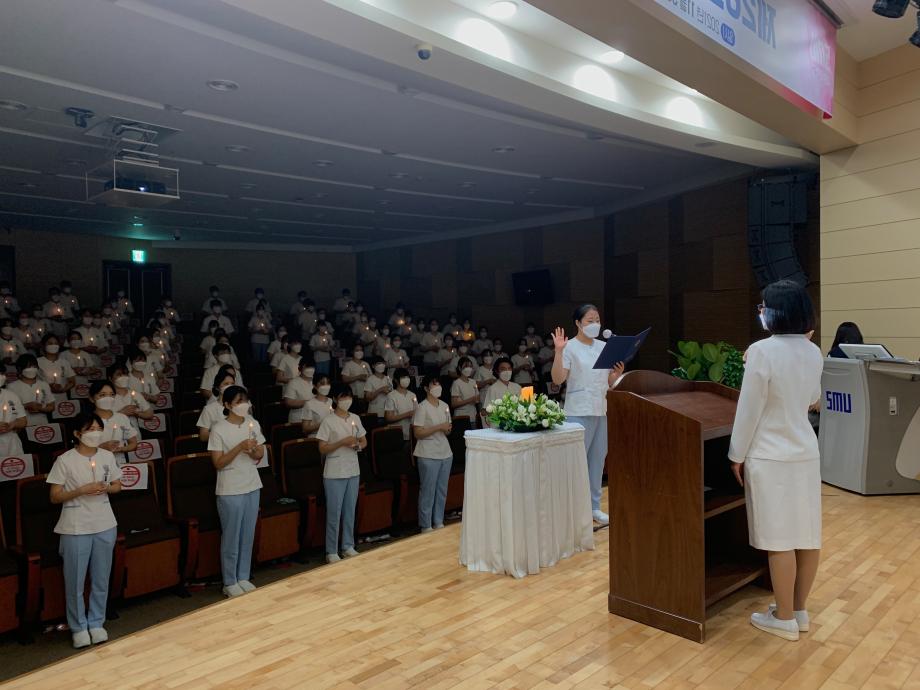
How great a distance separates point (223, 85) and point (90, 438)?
274 cm

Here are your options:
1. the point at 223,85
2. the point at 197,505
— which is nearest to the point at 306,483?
the point at 197,505

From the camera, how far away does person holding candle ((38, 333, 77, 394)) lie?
7.06m

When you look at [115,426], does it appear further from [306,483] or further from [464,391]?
[464,391]

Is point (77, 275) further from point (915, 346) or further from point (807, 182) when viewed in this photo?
point (915, 346)

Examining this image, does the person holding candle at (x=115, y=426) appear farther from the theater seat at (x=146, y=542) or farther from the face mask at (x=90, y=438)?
the face mask at (x=90, y=438)

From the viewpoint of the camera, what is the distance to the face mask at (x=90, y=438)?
413 centimetres

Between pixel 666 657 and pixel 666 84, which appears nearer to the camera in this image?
pixel 666 657

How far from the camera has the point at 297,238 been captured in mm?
15773

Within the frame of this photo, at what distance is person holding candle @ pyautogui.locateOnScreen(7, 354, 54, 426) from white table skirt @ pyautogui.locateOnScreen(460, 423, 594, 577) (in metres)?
4.74

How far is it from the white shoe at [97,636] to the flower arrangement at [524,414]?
270 cm

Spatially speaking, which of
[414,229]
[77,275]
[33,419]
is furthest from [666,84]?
[77,275]

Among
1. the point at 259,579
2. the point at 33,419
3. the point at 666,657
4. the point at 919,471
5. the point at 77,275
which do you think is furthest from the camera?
the point at 77,275

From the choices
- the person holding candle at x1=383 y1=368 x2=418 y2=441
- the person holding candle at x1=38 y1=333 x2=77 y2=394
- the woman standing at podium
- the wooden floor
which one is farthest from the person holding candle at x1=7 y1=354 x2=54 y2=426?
the woman standing at podium

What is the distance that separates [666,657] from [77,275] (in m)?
14.8
